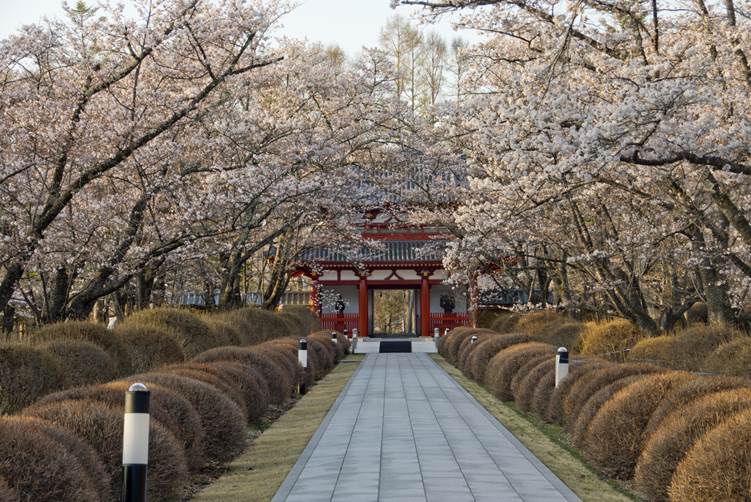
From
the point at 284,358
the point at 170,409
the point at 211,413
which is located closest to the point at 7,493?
the point at 170,409

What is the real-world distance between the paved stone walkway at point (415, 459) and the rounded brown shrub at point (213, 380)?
1213mm

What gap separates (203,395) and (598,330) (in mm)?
12104

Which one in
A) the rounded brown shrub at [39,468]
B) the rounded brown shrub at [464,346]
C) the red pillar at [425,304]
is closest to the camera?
the rounded brown shrub at [39,468]

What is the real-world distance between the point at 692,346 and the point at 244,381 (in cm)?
757

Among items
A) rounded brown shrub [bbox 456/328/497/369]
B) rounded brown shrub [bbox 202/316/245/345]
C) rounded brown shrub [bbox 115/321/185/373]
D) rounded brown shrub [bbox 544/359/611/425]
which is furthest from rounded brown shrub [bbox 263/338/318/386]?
rounded brown shrub [bbox 544/359/611/425]

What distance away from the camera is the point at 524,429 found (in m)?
12.8

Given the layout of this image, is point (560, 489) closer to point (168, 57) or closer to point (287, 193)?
point (168, 57)

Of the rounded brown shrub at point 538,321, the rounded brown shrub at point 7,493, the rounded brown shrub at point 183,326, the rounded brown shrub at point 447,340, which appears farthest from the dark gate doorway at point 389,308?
the rounded brown shrub at point 7,493

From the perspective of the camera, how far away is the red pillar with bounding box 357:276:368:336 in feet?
140

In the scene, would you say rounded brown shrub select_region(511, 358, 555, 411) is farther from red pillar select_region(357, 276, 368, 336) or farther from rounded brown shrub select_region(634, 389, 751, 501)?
red pillar select_region(357, 276, 368, 336)

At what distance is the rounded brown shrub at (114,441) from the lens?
22.2 ft

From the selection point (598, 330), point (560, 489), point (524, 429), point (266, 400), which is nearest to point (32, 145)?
point (266, 400)

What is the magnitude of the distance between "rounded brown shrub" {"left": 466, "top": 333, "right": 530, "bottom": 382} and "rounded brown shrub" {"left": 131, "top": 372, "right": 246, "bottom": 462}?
1102 centimetres

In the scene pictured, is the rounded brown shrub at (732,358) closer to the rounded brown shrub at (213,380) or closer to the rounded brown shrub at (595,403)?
the rounded brown shrub at (595,403)
